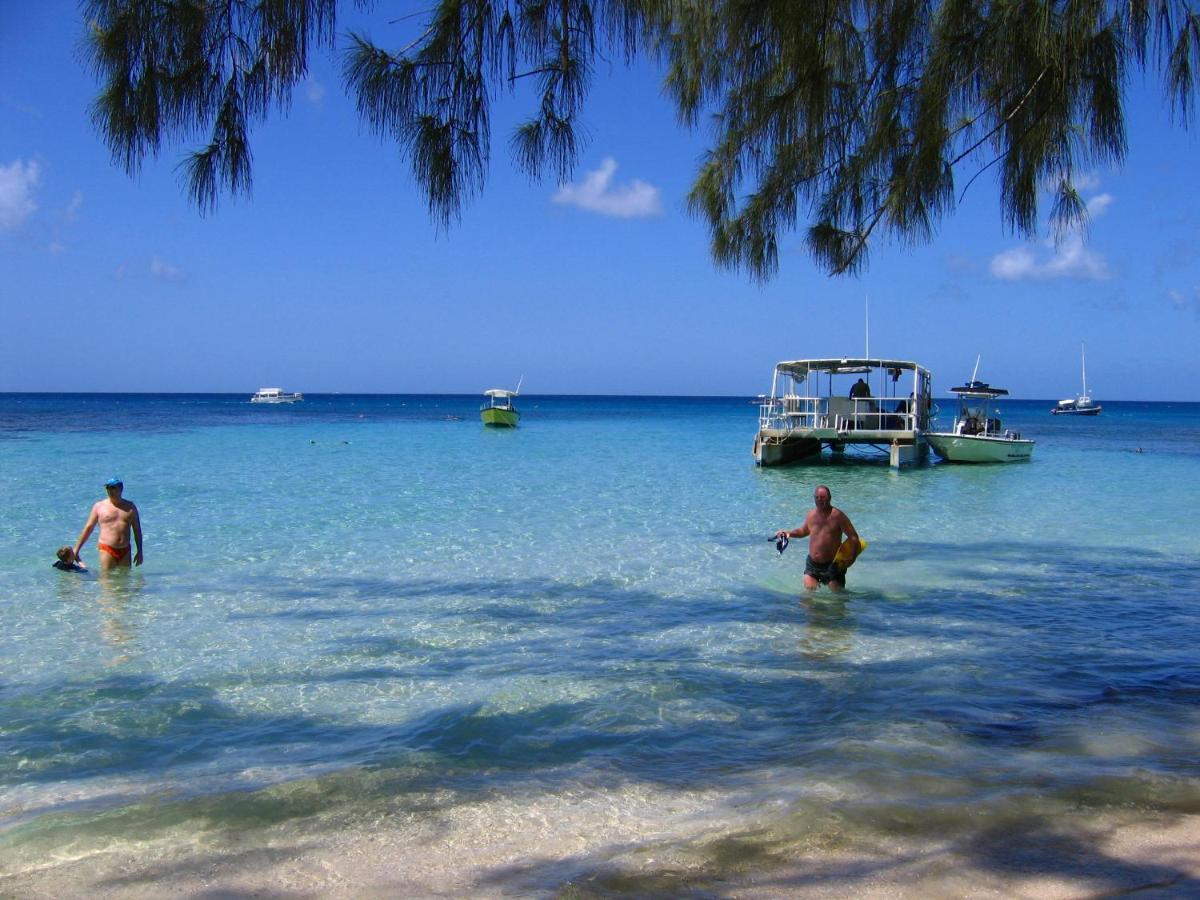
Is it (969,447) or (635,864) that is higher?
(969,447)

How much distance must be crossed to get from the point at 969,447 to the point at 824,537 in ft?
70.2

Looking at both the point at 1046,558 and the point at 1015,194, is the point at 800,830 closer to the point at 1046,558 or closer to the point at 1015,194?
the point at 1015,194

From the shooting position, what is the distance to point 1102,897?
3.55 metres

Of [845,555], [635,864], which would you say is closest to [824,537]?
[845,555]

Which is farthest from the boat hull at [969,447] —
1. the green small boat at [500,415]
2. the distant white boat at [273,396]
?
the distant white boat at [273,396]

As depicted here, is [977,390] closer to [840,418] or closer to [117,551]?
[840,418]

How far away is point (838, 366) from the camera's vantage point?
29.1 metres

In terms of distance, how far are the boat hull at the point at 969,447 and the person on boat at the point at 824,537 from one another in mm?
20792

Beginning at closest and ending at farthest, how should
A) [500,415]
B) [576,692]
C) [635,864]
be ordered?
[635,864]
[576,692]
[500,415]

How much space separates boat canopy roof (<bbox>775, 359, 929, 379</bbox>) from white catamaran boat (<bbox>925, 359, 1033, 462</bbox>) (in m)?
2.13

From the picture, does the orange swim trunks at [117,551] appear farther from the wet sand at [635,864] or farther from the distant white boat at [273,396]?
the distant white boat at [273,396]

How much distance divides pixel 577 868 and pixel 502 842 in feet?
1.58

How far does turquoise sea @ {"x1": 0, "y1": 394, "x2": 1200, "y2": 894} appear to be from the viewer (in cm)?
455

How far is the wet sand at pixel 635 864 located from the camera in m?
3.77
